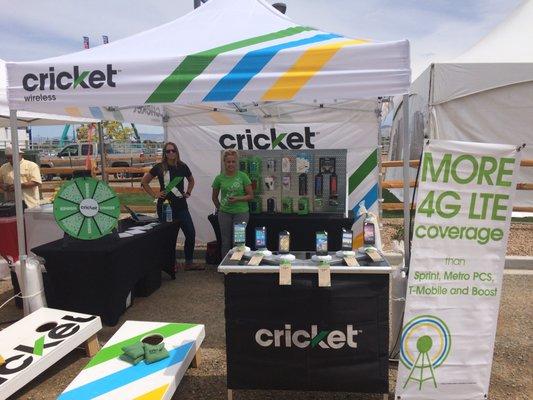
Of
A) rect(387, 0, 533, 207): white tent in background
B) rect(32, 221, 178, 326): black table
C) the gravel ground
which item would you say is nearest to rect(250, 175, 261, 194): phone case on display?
rect(32, 221, 178, 326): black table

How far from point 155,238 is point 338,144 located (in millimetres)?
3441

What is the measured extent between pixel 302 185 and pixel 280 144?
180 cm

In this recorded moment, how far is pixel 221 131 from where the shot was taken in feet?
22.9

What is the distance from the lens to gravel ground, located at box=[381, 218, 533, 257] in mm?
6113

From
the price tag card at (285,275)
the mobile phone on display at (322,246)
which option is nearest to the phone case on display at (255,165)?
the mobile phone on display at (322,246)

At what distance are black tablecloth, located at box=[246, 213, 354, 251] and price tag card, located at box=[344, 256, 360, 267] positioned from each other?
99.1 inches

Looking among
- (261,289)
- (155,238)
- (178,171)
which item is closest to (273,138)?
(178,171)

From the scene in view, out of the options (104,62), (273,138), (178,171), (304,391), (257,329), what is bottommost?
(304,391)

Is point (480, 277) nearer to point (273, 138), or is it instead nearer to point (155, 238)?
point (155, 238)

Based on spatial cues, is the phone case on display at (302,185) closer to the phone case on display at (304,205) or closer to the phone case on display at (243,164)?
the phone case on display at (304,205)

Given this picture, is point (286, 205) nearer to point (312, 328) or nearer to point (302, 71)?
point (302, 71)

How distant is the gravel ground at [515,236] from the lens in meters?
6.11

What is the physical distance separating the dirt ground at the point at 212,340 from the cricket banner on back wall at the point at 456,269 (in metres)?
0.42

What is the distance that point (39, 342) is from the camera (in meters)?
3.12
